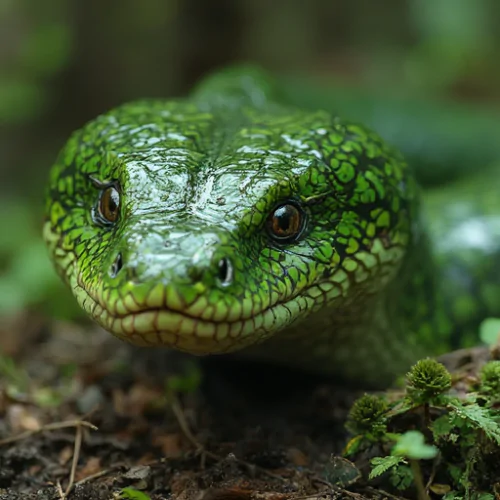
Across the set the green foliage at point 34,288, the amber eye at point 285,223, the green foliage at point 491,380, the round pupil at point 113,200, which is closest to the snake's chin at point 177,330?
the amber eye at point 285,223

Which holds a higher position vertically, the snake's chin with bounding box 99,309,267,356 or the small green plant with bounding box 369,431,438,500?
the snake's chin with bounding box 99,309,267,356

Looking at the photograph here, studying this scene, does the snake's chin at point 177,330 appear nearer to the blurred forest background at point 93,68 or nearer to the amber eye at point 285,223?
the amber eye at point 285,223

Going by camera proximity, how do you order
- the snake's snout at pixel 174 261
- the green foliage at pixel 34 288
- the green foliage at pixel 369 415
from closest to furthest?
the snake's snout at pixel 174 261, the green foliage at pixel 369 415, the green foliage at pixel 34 288

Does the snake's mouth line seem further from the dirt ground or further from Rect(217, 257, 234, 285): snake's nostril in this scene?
the dirt ground

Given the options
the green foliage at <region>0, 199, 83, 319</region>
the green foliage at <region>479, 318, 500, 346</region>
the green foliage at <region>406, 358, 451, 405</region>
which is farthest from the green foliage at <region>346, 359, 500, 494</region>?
the green foliage at <region>0, 199, 83, 319</region>

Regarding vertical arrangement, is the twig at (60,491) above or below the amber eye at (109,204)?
below

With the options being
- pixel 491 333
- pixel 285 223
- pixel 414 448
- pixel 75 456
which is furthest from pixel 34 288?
pixel 414 448
